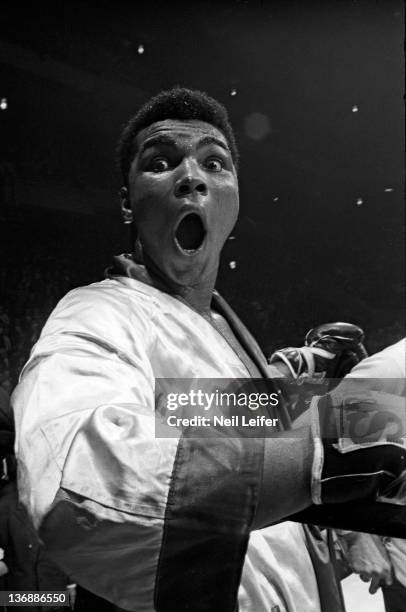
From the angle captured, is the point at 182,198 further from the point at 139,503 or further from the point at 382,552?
the point at 382,552

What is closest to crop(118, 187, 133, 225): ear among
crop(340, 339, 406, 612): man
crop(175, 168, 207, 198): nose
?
crop(175, 168, 207, 198): nose

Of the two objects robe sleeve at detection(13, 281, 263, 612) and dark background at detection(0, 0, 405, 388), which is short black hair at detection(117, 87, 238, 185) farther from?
robe sleeve at detection(13, 281, 263, 612)

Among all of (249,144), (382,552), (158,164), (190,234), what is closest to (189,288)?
(190,234)

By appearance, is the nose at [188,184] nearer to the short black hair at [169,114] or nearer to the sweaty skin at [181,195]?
the sweaty skin at [181,195]

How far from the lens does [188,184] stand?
0.75 metres

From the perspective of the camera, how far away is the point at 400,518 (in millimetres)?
429

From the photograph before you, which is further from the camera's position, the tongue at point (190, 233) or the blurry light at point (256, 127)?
the blurry light at point (256, 127)

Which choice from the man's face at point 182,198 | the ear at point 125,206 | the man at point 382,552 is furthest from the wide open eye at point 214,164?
the man at point 382,552

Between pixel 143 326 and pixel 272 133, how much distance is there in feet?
1.81

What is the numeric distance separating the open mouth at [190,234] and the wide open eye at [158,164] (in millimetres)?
79

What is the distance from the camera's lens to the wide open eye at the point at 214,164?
79 centimetres

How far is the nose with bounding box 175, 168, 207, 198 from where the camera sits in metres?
0.75

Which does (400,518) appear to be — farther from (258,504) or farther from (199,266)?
(199,266)

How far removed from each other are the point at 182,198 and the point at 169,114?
15 centimetres
